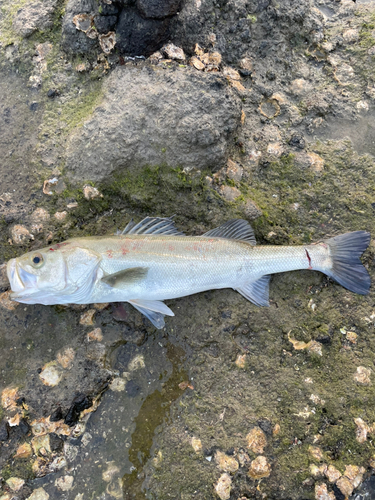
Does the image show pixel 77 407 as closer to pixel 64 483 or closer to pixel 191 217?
pixel 64 483

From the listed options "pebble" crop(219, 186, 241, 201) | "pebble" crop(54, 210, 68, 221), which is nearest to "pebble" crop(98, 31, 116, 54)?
"pebble" crop(54, 210, 68, 221)

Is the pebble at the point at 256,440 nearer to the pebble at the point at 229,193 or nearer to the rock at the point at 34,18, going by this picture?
the pebble at the point at 229,193

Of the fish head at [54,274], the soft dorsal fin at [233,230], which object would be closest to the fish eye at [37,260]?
the fish head at [54,274]

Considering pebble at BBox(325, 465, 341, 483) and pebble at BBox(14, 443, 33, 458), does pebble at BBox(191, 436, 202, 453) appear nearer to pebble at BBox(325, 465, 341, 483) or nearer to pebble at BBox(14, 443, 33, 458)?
pebble at BBox(325, 465, 341, 483)

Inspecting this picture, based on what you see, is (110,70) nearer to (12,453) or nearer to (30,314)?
(30,314)

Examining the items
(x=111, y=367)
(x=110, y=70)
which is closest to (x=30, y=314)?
(x=111, y=367)

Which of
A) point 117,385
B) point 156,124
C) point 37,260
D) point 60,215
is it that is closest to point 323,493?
point 117,385
